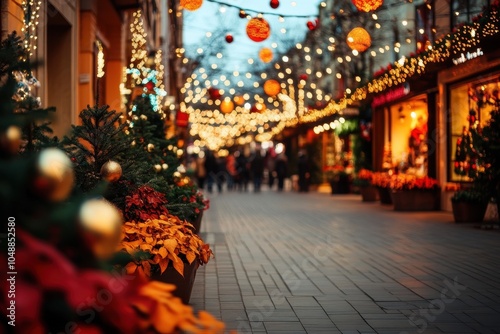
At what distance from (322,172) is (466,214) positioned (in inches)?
848

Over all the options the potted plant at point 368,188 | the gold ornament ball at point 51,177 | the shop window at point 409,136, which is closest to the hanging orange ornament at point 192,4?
the gold ornament ball at point 51,177

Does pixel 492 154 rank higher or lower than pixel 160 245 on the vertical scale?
higher

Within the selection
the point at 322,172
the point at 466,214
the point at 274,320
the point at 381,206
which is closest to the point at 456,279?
the point at 274,320

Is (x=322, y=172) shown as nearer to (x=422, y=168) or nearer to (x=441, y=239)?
(x=422, y=168)

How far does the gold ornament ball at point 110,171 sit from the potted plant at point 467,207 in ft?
→ 37.9

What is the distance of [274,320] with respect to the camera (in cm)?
647

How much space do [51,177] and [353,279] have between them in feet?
22.4

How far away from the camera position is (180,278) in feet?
21.4

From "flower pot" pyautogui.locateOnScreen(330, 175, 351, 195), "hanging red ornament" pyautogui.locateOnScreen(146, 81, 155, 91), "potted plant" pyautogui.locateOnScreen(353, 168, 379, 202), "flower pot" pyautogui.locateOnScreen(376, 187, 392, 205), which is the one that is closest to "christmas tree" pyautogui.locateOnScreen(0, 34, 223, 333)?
"hanging red ornament" pyautogui.locateOnScreen(146, 81, 155, 91)

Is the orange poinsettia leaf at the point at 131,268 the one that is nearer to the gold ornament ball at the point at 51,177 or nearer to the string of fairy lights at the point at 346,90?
the gold ornament ball at the point at 51,177

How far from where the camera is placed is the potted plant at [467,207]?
16.5 m

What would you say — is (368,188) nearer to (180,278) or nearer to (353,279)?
(353,279)

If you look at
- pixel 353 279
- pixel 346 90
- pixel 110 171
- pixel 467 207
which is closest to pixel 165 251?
pixel 110 171

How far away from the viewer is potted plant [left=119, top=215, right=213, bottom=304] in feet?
20.4
